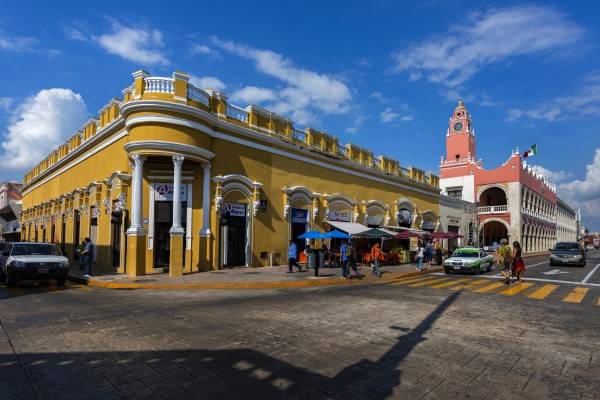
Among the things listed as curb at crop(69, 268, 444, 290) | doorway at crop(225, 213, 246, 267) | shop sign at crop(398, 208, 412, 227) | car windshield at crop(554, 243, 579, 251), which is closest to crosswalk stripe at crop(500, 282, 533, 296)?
curb at crop(69, 268, 444, 290)

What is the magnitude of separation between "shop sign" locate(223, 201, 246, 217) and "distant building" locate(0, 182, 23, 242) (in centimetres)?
4053

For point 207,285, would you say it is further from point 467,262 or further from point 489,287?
point 467,262

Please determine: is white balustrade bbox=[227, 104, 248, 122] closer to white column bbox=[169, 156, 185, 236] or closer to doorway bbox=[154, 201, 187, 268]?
white column bbox=[169, 156, 185, 236]

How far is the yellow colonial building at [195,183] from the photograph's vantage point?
57.4ft

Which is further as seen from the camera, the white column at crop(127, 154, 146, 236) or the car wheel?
the white column at crop(127, 154, 146, 236)

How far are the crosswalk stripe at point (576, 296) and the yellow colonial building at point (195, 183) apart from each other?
44.9ft

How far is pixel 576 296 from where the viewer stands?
1179 centimetres

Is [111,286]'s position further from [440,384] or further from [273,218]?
[440,384]

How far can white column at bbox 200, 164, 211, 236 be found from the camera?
61.9 ft

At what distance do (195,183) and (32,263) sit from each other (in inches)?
316

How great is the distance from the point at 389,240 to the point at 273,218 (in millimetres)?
12378

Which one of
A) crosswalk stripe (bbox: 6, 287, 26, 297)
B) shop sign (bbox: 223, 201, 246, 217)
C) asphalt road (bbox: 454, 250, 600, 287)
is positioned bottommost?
asphalt road (bbox: 454, 250, 600, 287)

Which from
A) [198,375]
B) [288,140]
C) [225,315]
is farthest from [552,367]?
[288,140]

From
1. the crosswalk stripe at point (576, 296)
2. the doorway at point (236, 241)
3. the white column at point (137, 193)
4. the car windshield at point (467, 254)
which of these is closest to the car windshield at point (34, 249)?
the white column at point (137, 193)
